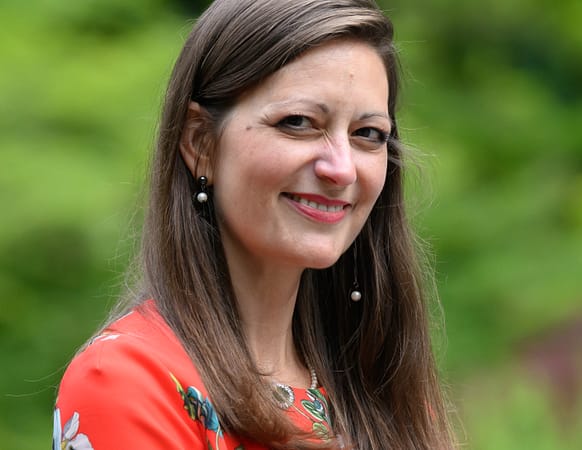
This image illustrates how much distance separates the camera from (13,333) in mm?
4785

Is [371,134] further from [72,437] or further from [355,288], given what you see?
[72,437]

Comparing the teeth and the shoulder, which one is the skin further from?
the shoulder

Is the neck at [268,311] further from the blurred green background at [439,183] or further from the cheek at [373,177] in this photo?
the blurred green background at [439,183]

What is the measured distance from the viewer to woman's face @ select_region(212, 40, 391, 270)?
253 cm

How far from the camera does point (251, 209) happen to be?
2.57 meters

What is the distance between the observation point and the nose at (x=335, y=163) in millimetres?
2549

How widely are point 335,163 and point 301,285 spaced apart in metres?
0.60

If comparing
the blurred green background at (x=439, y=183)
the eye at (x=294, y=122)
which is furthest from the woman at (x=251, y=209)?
the blurred green background at (x=439, y=183)

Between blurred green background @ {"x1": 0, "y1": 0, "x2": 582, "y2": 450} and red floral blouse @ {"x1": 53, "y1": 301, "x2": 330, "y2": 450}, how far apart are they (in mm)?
1570

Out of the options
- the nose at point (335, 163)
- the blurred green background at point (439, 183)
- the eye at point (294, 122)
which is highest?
the eye at point (294, 122)

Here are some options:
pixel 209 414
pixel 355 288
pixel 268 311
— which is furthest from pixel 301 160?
pixel 355 288

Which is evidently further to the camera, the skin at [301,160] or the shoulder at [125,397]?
the skin at [301,160]

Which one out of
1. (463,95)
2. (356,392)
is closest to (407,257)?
(356,392)

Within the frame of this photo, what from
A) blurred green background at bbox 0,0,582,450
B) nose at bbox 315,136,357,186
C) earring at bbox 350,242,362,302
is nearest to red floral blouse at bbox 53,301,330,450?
nose at bbox 315,136,357,186
